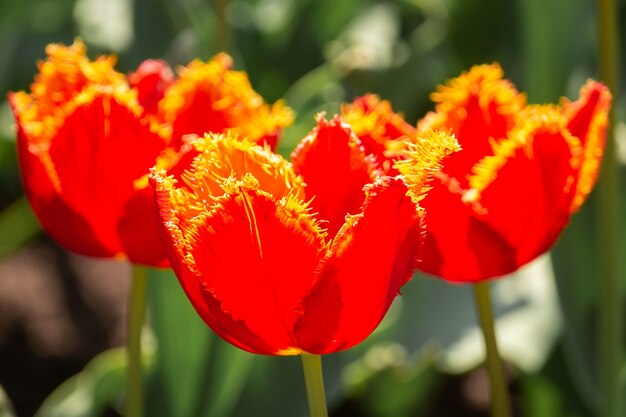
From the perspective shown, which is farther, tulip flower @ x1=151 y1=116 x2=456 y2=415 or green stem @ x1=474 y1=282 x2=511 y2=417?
green stem @ x1=474 y1=282 x2=511 y2=417

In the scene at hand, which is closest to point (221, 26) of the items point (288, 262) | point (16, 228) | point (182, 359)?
point (182, 359)

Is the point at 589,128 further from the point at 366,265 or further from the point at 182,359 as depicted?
the point at 182,359

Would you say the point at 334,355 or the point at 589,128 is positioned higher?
the point at 589,128

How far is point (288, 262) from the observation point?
52cm

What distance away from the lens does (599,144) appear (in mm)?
645

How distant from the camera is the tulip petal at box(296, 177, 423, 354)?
1.70 ft

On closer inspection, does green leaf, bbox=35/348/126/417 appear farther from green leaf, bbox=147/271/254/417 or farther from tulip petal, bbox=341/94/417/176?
tulip petal, bbox=341/94/417/176

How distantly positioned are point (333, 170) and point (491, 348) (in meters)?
0.15

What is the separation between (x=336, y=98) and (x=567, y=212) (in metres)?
0.72

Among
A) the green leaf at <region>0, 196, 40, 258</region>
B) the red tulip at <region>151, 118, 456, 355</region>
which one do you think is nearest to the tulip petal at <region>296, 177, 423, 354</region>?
the red tulip at <region>151, 118, 456, 355</region>

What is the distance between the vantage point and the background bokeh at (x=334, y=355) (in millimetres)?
1055

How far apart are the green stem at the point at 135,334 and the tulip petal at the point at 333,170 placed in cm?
14

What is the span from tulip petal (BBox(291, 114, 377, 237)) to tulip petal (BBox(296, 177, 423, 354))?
0.06m

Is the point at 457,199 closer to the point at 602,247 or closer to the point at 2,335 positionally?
the point at 602,247
